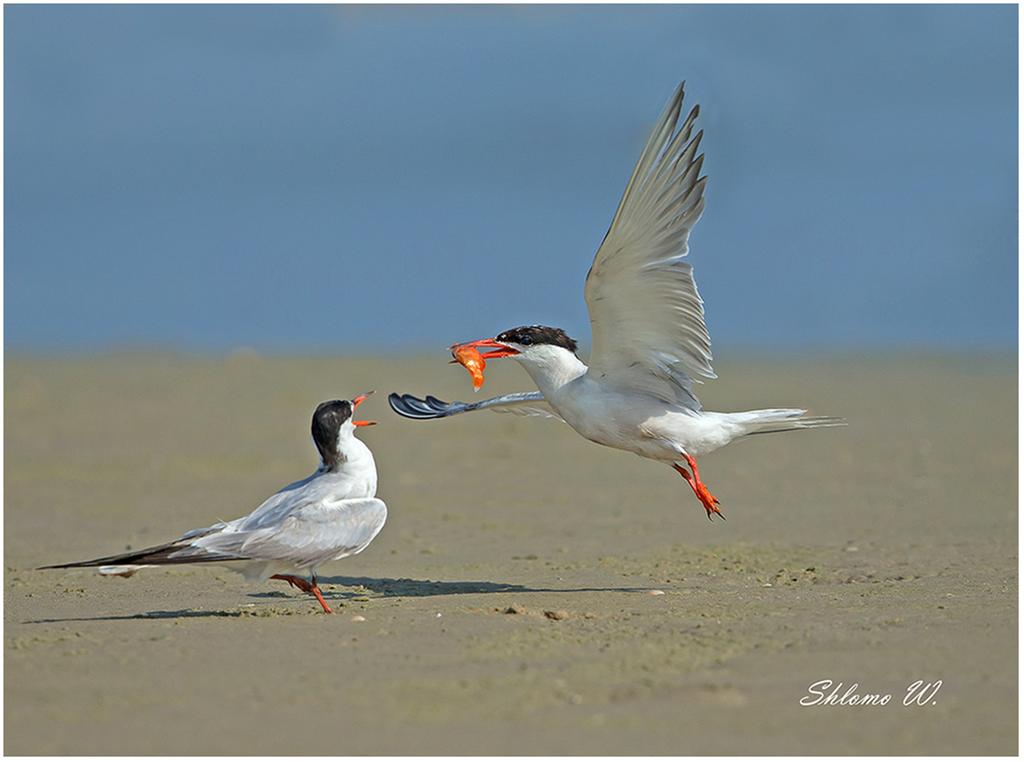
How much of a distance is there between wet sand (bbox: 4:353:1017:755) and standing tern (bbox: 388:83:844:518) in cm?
88

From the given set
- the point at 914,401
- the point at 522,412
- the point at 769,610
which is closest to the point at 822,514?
the point at 522,412

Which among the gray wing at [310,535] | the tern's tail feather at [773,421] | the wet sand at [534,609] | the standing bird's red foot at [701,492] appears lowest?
the wet sand at [534,609]

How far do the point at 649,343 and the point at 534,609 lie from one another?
5.38ft

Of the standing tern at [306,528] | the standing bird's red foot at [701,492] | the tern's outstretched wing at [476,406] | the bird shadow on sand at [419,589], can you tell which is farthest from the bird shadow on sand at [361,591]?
the tern's outstretched wing at [476,406]

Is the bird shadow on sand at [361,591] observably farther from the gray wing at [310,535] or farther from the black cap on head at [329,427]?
the black cap on head at [329,427]

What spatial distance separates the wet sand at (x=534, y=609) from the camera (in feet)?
16.0

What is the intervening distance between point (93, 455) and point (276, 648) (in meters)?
11.3

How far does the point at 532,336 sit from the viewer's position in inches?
314

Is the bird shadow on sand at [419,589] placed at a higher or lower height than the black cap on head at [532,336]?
lower

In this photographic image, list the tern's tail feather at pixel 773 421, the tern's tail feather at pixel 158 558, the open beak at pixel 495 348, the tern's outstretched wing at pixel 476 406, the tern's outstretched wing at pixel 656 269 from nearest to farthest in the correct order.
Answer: the tern's tail feather at pixel 158 558 → the tern's outstretched wing at pixel 656 269 → the open beak at pixel 495 348 → the tern's tail feather at pixel 773 421 → the tern's outstretched wing at pixel 476 406
